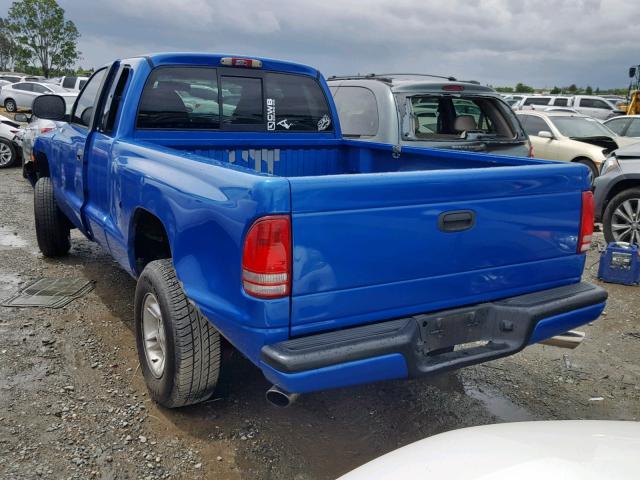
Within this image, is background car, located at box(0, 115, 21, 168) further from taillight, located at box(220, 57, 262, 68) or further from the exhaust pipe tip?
the exhaust pipe tip

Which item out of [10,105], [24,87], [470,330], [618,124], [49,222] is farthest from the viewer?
[10,105]

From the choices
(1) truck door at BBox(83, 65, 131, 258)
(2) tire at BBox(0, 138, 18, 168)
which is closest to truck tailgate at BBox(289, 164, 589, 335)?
(1) truck door at BBox(83, 65, 131, 258)

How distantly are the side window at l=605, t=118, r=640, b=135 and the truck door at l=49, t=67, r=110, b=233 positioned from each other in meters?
12.2

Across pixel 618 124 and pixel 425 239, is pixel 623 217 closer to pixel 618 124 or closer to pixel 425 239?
pixel 425 239

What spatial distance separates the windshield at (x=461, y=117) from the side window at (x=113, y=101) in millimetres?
2991

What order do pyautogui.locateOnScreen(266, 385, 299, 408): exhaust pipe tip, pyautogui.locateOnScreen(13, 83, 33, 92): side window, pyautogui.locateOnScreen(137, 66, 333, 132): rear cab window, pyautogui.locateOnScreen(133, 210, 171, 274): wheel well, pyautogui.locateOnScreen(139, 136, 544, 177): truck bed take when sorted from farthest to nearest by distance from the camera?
pyautogui.locateOnScreen(13, 83, 33, 92): side window < pyautogui.locateOnScreen(137, 66, 333, 132): rear cab window < pyautogui.locateOnScreen(139, 136, 544, 177): truck bed < pyautogui.locateOnScreen(133, 210, 171, 274): wheel well < pyautogui.locateOnScreen(266, 385, 299, 408): exhaust pipe tip

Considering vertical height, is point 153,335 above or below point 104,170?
below

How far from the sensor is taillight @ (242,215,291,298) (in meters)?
→ 2.31

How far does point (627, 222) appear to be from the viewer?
678 cm

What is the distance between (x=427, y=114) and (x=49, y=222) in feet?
13.3

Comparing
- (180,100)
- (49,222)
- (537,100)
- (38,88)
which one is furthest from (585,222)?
(38,88)

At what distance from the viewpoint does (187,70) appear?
4234 mm

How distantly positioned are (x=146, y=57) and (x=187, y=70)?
29 cm

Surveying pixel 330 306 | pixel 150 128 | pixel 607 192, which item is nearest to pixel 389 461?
pixel 330 306
